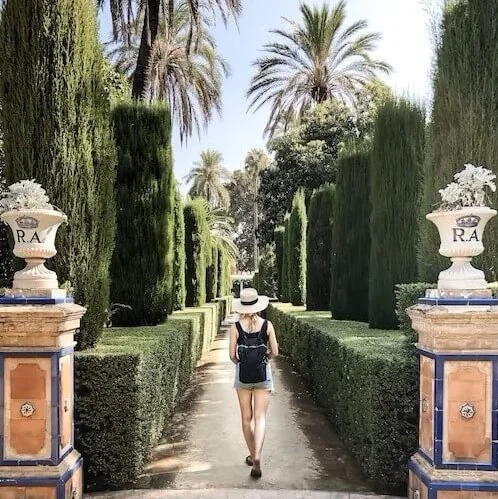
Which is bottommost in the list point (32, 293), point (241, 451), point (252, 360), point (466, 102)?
point (241, 451)

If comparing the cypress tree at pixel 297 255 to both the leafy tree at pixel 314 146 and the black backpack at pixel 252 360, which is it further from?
the black backpack at pixel 252 360

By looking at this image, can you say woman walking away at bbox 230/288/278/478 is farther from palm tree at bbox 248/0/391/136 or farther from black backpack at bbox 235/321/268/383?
palm tree at bbox 248/0/391/136

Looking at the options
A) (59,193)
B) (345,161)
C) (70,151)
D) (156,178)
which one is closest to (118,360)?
(59,193)

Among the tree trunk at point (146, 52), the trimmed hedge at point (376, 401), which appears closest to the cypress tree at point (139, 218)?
the trimmed hedge at point (376, 401)

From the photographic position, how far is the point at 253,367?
521 cm

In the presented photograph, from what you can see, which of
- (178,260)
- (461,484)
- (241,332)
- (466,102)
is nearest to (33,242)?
(241,332)

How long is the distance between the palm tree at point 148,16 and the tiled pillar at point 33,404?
8.89 m

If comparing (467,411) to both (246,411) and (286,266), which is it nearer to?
(246,411)

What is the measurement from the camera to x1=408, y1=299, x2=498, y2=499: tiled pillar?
12.7 feet

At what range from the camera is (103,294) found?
5.64 m

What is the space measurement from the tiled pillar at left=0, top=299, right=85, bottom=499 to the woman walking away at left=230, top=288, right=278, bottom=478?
1.69 meters

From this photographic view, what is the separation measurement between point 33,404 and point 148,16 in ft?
33.4

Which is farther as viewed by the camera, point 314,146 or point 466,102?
point 314,146

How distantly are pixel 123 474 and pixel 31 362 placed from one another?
4.76ft
